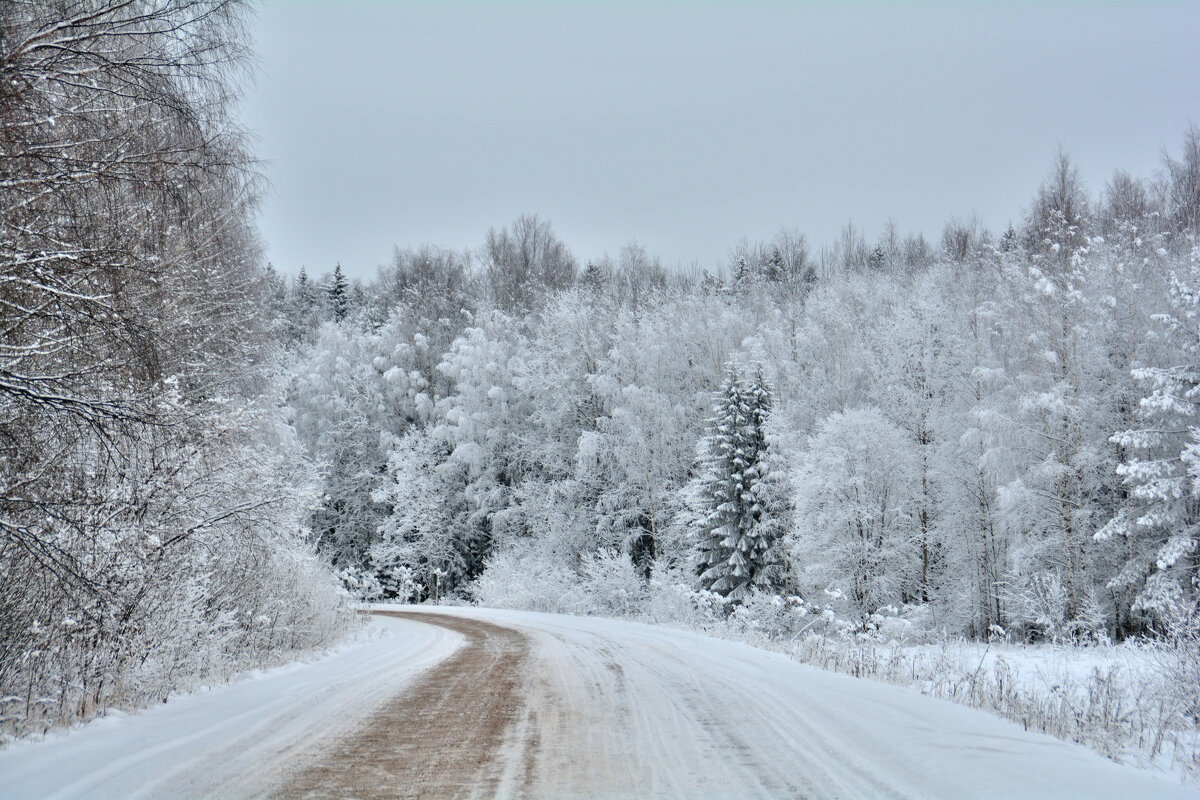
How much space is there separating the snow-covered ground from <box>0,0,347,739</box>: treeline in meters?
0.45

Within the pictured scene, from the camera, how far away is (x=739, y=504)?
91.6 feet

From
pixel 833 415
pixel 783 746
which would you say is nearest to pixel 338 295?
pixel 833 415

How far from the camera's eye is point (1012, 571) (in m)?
23.8

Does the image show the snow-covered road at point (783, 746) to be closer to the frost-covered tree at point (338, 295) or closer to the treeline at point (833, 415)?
the treeline at point (833, 415)

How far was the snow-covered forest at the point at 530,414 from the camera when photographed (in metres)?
4.43

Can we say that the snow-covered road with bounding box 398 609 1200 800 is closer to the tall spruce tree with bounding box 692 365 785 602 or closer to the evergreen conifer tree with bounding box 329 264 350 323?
the tall spruce tree with bounding box 692 365 785 602

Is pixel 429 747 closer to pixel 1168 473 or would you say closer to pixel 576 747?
pixel 576 747

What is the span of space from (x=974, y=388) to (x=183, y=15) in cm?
2699

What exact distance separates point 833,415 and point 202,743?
2461 centimetres

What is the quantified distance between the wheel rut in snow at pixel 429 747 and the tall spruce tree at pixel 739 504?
790 inches

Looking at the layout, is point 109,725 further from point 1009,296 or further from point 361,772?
point 1009,296

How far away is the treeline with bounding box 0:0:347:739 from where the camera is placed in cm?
380

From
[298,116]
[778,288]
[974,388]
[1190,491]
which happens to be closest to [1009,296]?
[974,388]

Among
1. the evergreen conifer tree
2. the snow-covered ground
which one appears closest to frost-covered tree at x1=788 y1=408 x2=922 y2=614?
the snow-covered ground
